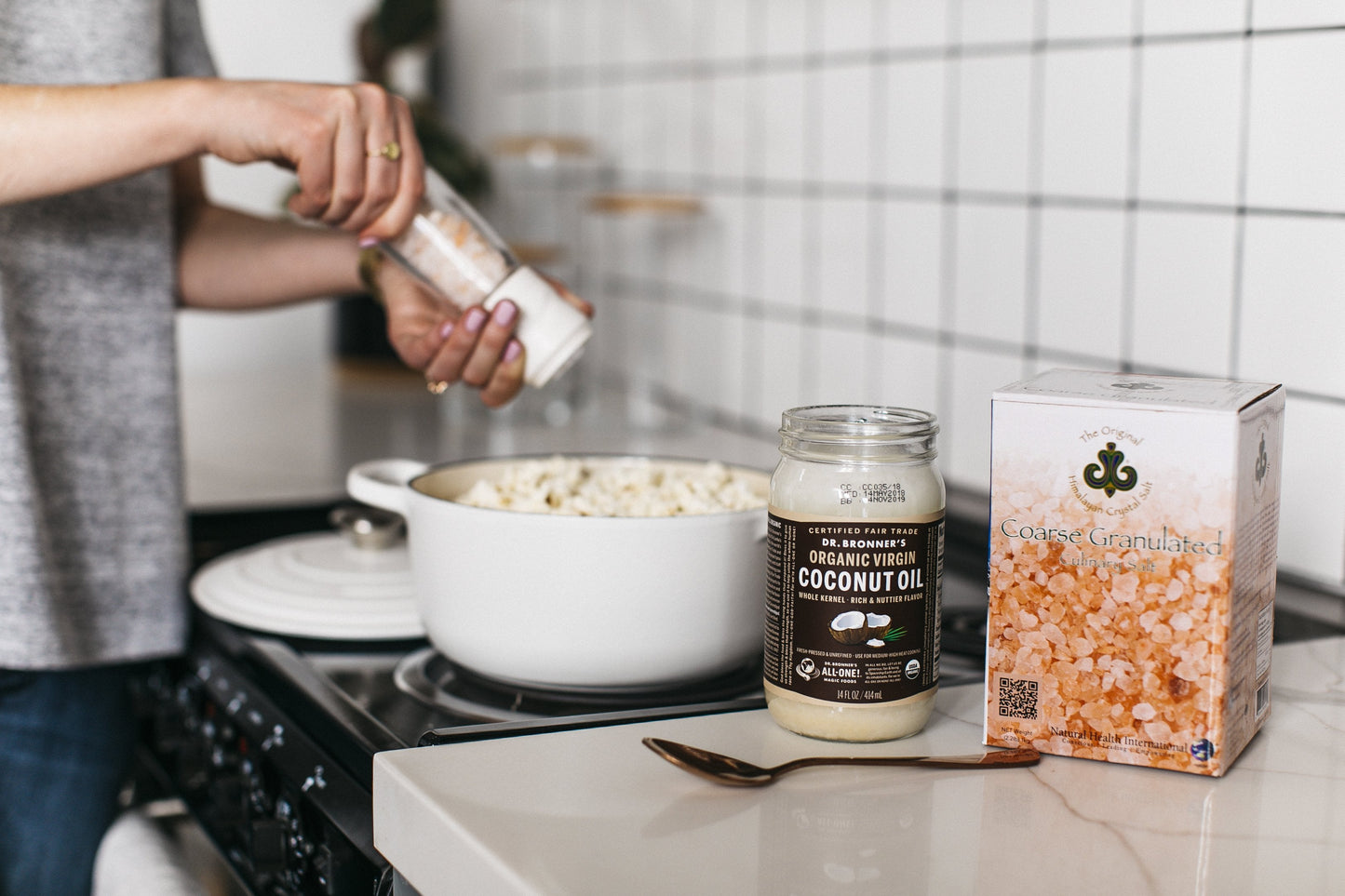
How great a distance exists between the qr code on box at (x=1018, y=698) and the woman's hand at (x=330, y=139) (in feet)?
1.62

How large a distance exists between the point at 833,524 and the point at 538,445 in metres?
1.11

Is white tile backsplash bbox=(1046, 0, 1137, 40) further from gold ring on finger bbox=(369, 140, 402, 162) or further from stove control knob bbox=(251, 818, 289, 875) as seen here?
stove control knob bbox=(251, 818, 289, 875)

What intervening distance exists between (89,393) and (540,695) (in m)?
0.52

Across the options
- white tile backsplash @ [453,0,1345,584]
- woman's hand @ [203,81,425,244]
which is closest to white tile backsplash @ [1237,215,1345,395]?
white tile backsplash @ [453,0,1345,584]

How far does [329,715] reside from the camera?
79 cm

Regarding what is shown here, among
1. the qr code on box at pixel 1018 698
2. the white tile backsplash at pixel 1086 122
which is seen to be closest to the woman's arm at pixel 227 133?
the qr code on box at pixel 1018 698

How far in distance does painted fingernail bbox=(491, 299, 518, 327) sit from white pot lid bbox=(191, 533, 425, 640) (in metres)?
0.22

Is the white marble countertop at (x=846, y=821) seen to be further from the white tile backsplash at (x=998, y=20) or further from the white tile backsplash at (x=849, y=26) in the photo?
the white tile backsplash at (x=849, y=26)

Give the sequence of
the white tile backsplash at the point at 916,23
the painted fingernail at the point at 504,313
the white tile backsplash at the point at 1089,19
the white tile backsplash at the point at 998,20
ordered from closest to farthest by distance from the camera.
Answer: the painted fingernail at the point at 504,313 < the white tile backsplash at the point at 1089,19 < the white tile backsplash at the point at 998,20 < the white tile backsplash at the point at 916,23

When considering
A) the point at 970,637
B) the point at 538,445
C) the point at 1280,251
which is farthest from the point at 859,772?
the point at 538,445

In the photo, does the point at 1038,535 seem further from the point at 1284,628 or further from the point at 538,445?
the point at 538,445

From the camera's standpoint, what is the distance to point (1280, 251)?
1.01 meters

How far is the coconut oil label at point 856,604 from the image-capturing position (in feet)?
2.16

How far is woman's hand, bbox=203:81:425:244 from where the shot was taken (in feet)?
2.81
